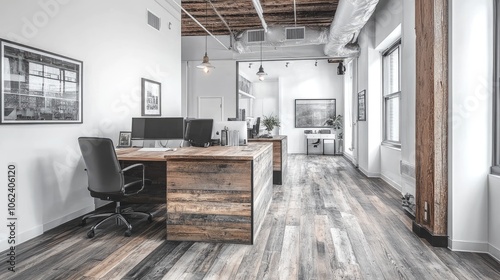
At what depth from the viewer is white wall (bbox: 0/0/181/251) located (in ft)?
9.97

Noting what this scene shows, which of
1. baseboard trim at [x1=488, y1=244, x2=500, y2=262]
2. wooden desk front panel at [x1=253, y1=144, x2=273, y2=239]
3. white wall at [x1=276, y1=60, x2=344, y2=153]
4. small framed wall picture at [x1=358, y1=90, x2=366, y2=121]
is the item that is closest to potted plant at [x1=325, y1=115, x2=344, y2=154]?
white wall at [x1=276, y1=60, x2=344, y2=153]

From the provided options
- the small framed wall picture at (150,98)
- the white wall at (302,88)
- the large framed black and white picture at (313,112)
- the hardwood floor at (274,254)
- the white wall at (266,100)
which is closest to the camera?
the hardwood floor at (274,254)

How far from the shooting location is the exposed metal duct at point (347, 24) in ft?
15.2

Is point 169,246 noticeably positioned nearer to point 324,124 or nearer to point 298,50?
point 298,50

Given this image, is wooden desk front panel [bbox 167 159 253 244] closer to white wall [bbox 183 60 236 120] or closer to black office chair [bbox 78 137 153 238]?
black office chair [bbox 78 137 153 238]

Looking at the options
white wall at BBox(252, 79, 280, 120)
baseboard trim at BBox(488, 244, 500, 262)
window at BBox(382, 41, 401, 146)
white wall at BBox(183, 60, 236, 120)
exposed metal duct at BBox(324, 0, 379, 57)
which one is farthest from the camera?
white wall at BBox(252, 79, 280, 120)

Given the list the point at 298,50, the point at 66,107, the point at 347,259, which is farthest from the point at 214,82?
the point at 347,259

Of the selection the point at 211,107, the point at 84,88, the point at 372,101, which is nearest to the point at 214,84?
the point at 211,107

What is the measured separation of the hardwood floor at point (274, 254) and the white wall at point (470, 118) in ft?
0.93

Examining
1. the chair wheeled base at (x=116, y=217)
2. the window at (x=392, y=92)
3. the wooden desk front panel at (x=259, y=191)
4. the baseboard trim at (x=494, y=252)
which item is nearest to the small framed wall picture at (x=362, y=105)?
the window at (x=392, y=92)

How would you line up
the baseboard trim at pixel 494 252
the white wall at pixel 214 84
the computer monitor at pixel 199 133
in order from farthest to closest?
1. the white wall at pixel 214 84
2. the computer monitor at pixel 199 133
3. the baseboard trim at pixel 494 252

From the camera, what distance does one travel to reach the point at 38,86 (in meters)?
3.20

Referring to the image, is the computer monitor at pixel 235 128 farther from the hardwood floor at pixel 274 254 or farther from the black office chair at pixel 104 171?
the black office chair at pixel 104 171

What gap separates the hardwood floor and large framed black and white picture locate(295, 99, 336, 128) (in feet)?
28.1
